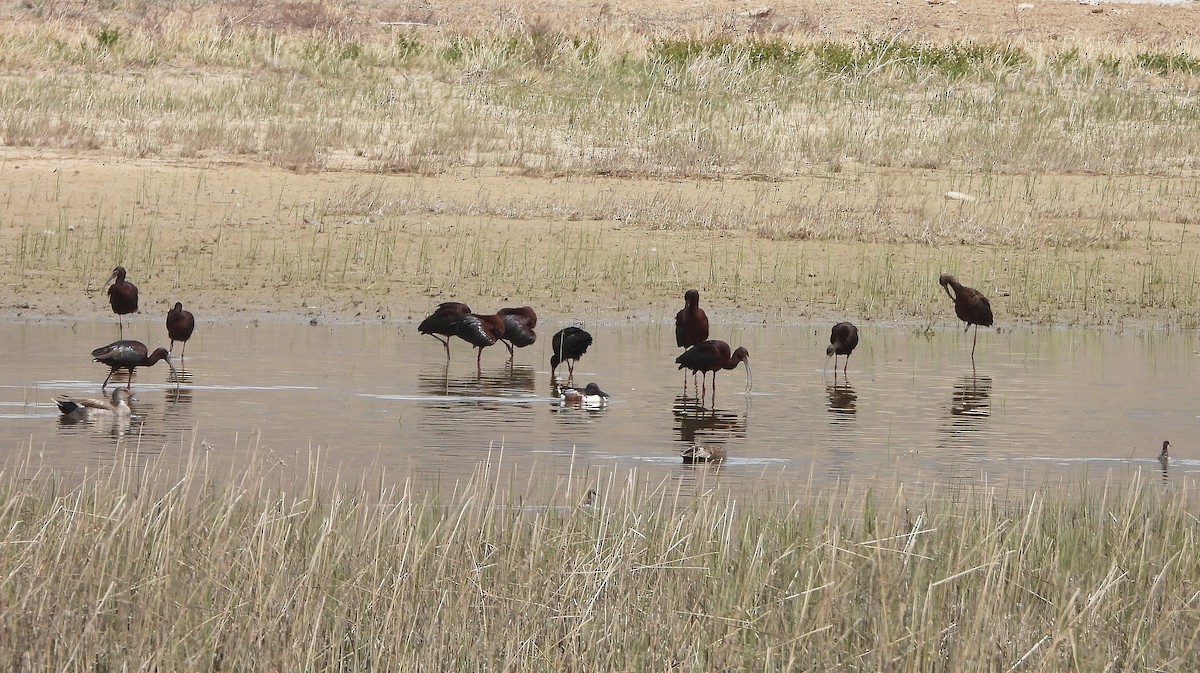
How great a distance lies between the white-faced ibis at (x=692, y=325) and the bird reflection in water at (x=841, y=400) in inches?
40.4

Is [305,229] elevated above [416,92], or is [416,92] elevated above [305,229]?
[416,92]

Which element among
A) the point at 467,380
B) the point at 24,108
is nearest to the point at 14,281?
the point at 467,380

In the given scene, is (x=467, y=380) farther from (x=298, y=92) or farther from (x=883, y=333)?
(x=298, y=92)

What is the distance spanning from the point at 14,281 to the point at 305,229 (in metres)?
3.24

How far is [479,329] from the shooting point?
Result: 43.4 ft

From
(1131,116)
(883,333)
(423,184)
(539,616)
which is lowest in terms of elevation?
(539,616)

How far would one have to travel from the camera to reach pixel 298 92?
1017 inches

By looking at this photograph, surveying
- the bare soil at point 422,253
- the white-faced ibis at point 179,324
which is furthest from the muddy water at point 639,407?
the bare soil at point 422,253

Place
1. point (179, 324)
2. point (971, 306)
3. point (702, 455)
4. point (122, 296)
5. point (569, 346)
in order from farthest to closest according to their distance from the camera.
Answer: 1. point (971, 306)
2. point (122, 296)
3. point (179, 324)
4. point (569, 346)
5. point (702, 455)

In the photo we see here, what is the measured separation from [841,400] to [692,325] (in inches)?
69.1

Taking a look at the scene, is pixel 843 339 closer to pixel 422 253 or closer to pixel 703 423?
pixel 703 423

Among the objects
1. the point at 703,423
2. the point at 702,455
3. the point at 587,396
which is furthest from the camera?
the point at 587,396

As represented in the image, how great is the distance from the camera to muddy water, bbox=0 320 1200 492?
30.6 ft

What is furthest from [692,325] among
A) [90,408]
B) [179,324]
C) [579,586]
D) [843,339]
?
[579,586]
